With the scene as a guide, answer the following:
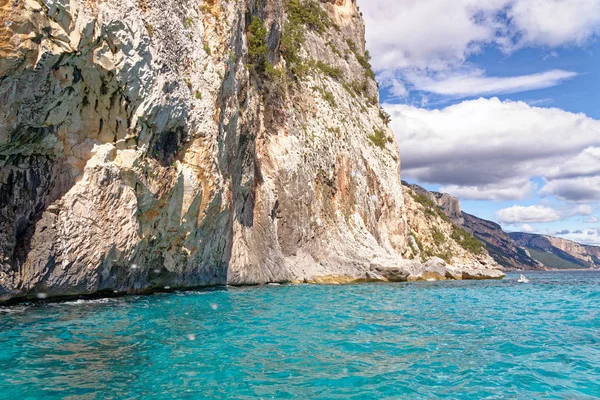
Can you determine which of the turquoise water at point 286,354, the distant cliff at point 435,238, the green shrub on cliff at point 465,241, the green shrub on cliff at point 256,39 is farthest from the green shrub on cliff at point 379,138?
the turquoise water at point 286,354

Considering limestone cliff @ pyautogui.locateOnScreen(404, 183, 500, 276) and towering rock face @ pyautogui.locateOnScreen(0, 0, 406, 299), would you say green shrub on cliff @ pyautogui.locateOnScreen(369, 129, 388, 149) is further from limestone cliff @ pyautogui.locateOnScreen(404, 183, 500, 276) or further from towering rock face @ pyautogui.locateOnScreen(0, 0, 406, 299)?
towering rock face @ pyautogui.locateOnScreen(0, 0, 406, 299)

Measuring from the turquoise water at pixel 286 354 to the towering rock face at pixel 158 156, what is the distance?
3139 millimetres

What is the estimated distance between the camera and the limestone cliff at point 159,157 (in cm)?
1412

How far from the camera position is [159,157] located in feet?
63.9

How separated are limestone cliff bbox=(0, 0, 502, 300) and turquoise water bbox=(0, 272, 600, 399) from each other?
309 centimetres

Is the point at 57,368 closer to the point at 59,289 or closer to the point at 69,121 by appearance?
the point at 59,289

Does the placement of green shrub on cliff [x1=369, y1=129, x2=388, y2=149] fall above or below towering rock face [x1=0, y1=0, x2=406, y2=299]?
above

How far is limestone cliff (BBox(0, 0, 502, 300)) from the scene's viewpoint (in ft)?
46.3

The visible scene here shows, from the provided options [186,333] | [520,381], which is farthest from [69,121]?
[520,381]

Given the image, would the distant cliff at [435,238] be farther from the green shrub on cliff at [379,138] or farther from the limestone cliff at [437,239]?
the green shrub on cliff at [379,138]

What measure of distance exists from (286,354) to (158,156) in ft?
43.1

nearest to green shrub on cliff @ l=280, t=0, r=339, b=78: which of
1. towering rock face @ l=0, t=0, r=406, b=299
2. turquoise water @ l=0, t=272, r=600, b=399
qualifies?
towering rock face @ l=0, t=0, r=406, b=299

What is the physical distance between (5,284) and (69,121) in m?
5.81

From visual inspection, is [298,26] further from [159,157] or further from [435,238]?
[435,238]
